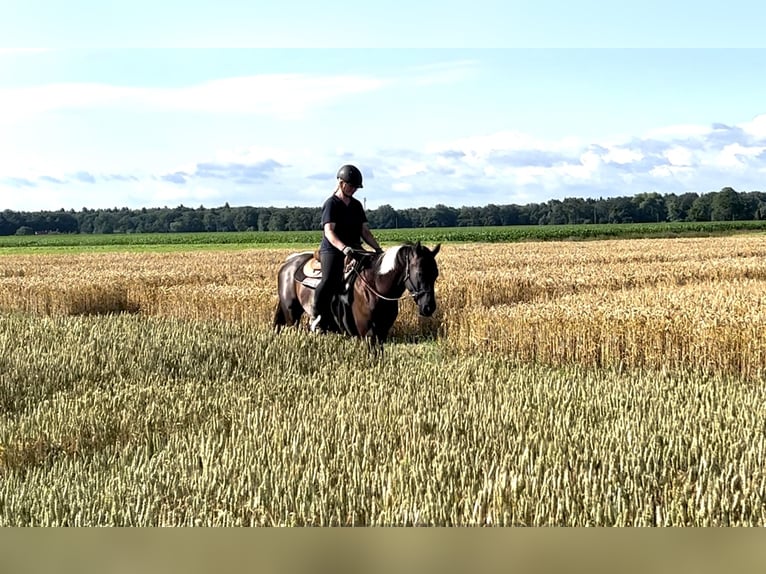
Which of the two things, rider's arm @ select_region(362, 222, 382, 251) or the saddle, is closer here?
rider's arm @ select_region(362, 222, 382, 251)

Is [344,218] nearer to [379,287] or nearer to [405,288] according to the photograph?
[379,287]

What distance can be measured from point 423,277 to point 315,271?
105 inches

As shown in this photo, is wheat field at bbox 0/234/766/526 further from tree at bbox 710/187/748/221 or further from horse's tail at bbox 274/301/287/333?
tree at bbox 710/187/748/221

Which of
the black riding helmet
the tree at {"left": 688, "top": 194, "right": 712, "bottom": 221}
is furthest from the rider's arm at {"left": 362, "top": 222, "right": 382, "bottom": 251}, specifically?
the tree at {"left": 688, "top": 194, "right": 712, "bottom": 221}

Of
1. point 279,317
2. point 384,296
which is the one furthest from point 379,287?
point 279,317

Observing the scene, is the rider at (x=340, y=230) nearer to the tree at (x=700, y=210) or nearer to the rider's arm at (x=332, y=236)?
the rider's arm at (x=332, y=236)

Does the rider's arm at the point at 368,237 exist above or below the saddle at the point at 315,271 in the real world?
above

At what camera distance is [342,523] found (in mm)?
4762

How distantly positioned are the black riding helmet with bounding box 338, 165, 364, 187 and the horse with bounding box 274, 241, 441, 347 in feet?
3.25

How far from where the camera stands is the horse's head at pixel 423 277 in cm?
1022

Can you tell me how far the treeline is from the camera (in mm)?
92000

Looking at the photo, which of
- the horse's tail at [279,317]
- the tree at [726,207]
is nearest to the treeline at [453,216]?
the tree at [726,207]

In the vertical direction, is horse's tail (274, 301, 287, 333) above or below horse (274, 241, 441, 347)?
below

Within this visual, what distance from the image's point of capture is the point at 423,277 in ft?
33.7
